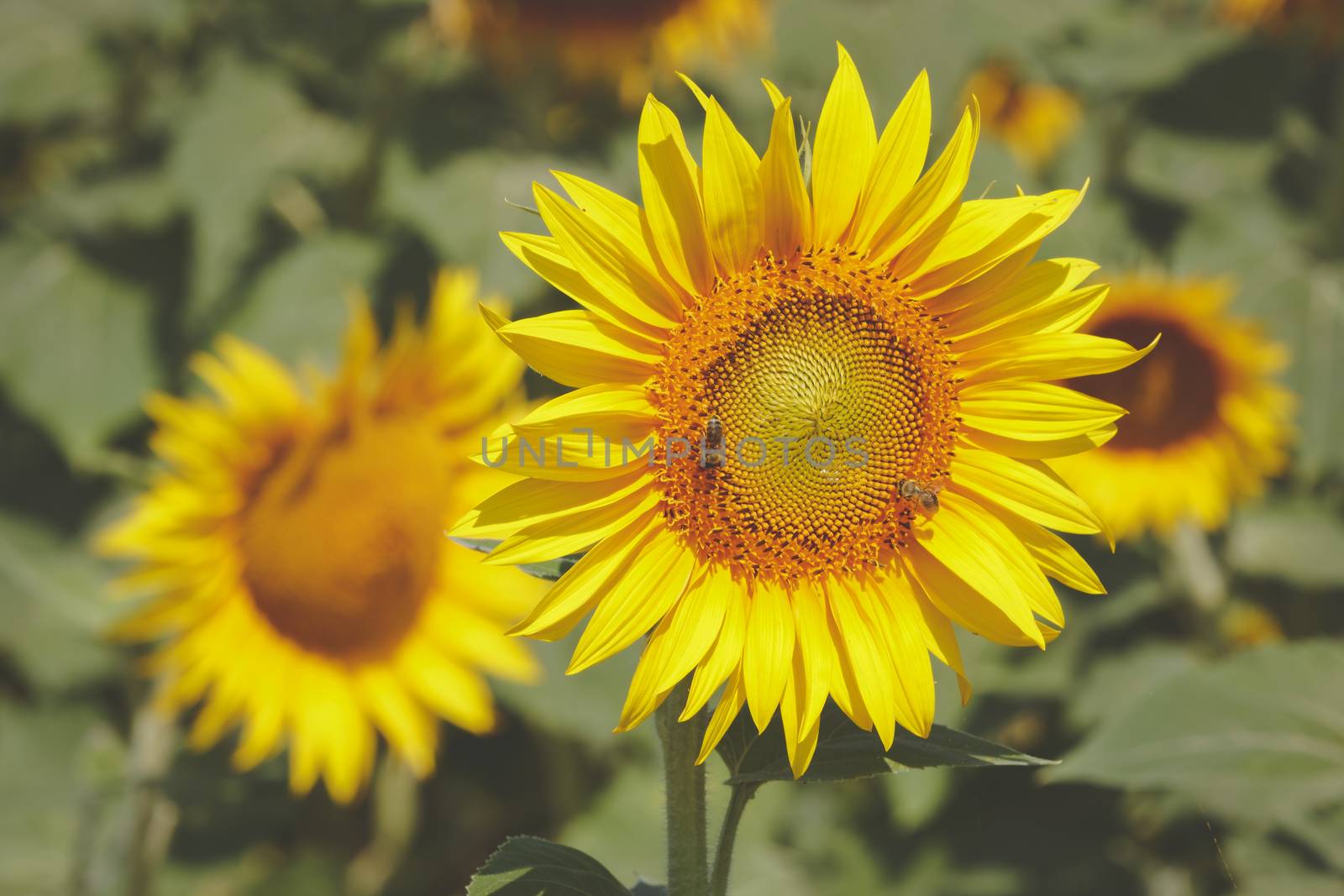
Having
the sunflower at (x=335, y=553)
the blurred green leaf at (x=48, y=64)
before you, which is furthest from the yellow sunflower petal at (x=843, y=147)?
the blurred green leaf at (x=48, y=64)

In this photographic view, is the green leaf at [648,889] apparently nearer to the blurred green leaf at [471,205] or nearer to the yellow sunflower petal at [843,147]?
the yellow sunflower petal at [843,147]

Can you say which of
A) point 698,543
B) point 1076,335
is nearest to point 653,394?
point 698,543

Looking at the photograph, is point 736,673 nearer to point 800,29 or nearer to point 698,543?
Answer: point 698,543

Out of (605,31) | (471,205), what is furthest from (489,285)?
(605,31)

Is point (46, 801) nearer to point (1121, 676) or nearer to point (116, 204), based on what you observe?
point (116, 204)

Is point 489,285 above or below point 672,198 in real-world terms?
below

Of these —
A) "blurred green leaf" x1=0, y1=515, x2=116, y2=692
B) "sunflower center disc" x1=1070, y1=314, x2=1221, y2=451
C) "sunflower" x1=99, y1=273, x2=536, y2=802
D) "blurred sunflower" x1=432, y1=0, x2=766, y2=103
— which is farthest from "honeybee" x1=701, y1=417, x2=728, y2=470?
"blurred green leaf" x1=0, y1=515, x2=116, y2=692

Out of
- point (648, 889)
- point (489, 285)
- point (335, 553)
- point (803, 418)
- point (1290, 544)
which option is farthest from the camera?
point (1290, 544)
